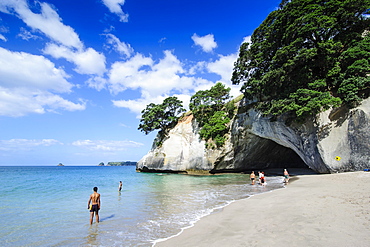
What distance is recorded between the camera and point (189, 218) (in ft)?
26.3

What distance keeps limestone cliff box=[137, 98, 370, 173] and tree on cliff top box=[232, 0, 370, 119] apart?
1730 mm

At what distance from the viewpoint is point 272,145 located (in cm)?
3102

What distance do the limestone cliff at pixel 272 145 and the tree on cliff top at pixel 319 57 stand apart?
68.1 inches

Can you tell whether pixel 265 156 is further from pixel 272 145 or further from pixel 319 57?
pixel 319 57

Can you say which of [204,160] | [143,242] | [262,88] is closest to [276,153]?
[204,160]

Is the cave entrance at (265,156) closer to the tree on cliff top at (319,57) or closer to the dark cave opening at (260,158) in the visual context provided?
the dark cave opening at (260,158)

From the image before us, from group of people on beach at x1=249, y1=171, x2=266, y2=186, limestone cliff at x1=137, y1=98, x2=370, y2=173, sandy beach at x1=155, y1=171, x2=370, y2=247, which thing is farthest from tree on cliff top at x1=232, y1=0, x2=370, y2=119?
sandy beach at x1=155, y1=171, x2=370, y2=247

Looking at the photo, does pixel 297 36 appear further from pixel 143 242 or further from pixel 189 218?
pixel 143 242

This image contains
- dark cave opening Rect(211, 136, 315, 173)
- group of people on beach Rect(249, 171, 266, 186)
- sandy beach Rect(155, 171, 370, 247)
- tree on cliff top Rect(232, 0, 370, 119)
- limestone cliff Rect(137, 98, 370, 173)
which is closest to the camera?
sandy beach Rect(155, 171, 370, 247)

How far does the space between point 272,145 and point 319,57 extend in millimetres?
16551

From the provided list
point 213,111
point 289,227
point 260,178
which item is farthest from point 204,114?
point 289,227

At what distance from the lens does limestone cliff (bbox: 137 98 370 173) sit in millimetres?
14898

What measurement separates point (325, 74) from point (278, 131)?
7.15 meters

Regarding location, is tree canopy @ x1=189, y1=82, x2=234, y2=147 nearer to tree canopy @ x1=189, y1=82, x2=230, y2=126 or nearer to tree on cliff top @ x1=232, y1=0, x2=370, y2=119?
tree canopy @ x1=189, y1=82, x2=230, y2=126
